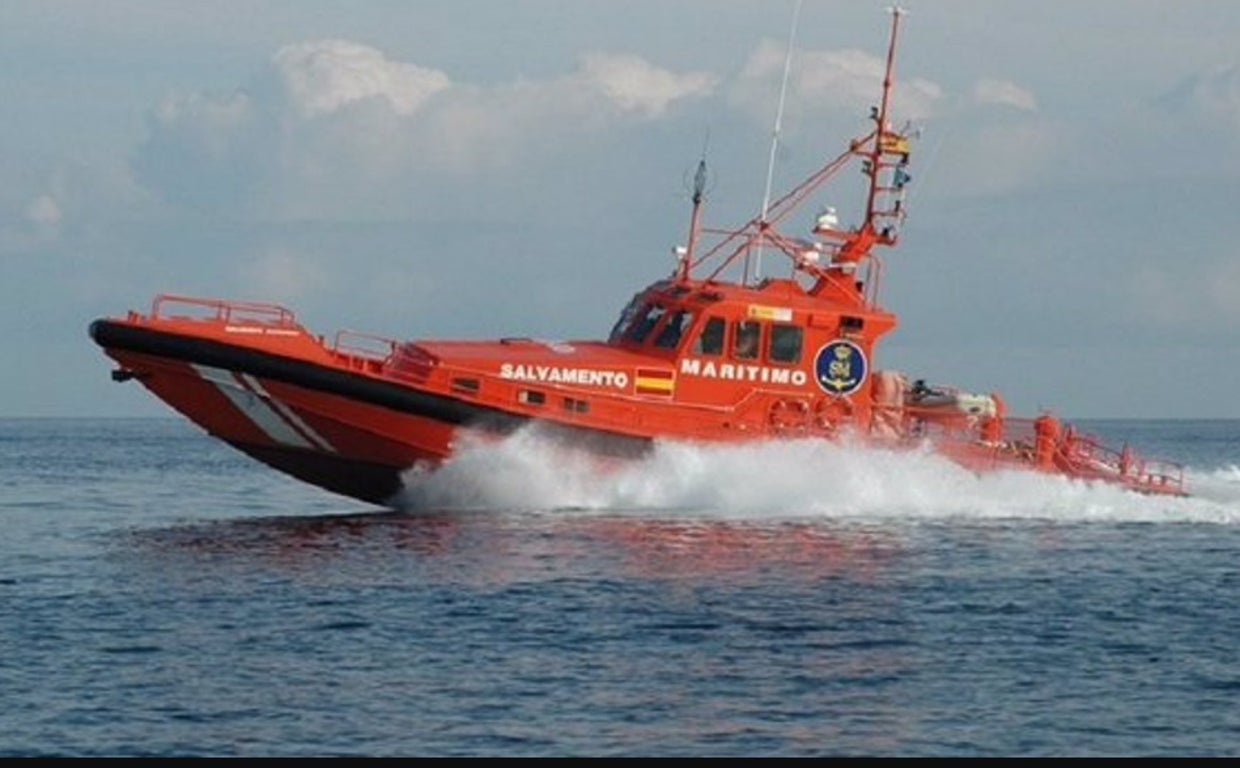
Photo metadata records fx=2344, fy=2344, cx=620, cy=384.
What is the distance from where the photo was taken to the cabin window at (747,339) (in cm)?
3167

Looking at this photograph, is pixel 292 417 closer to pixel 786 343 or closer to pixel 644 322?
pixel 644 322

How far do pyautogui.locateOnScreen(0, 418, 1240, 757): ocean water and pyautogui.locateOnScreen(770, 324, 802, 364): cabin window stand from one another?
1278 millimetres

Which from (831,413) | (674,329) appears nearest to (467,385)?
(674,329)

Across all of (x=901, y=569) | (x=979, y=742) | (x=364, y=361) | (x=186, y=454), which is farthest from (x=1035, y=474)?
(x=186, y=454)

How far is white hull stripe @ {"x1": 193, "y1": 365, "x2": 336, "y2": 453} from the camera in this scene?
29.9 meters

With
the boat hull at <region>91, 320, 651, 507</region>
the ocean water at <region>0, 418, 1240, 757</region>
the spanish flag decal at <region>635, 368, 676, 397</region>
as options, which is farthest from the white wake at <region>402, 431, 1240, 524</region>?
the spanish flag decal at <region>635, 368, 676, 397</region>

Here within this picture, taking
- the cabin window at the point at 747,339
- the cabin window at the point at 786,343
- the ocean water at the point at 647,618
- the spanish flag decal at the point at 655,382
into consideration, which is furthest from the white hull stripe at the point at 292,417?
the cabin window at the point at 786,343

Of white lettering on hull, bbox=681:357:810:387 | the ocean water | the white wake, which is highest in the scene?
white lettering on hull, bbox=681:357:810:387

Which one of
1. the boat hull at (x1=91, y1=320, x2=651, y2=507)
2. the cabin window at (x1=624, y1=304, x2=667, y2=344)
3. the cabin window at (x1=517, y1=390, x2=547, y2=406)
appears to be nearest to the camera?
the boat hull at (x1=91, y1=320, x2=651, y2=507)

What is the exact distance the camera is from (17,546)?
31594mm

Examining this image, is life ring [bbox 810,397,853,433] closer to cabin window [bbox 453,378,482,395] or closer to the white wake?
the white wake

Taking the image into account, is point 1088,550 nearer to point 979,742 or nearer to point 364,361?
point 364,361

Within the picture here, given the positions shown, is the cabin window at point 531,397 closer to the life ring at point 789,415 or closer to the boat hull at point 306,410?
the boat hull at point 306,410

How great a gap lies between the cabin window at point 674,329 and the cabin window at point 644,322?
0.74ft
